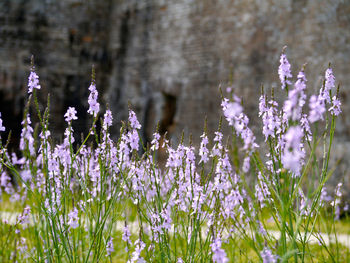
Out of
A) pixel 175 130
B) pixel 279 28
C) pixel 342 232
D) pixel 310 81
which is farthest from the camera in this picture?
pixel 175 130

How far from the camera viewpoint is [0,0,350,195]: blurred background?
7343mm

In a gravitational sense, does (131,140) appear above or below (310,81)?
below

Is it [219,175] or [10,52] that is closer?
[219,175]

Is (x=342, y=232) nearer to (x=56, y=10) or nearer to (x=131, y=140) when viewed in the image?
(x=131, y=140)

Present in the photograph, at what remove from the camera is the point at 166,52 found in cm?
932

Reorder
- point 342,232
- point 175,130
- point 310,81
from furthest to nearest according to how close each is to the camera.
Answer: point 175,130 < point 310,81 < point 342,232

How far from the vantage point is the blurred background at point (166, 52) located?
7.34 metres

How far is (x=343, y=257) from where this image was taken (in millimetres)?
3674

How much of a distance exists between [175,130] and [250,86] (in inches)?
73.4

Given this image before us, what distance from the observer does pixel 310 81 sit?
284 inches

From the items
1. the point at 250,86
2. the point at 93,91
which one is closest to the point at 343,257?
the point at 93,91

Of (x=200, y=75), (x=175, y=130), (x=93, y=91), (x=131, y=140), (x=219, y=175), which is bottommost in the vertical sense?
(x=219, y=175)

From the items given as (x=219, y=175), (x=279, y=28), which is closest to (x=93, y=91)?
(x=219, y=175)

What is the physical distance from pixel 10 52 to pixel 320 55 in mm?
5833
